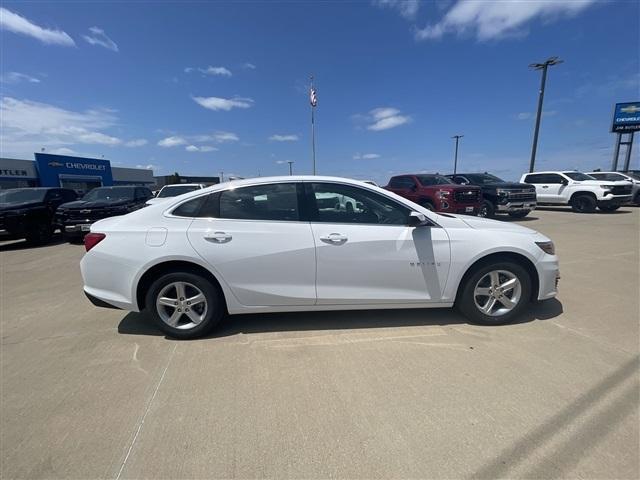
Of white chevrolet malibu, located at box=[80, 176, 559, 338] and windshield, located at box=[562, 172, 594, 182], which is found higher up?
windshield, located at box=[562, 172, 594, 182]

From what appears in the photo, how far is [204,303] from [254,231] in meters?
0.89

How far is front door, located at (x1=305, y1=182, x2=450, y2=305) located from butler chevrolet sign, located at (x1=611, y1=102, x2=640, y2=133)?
139 feet

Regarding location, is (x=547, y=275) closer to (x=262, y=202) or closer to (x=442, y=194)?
(x=262, y=202)

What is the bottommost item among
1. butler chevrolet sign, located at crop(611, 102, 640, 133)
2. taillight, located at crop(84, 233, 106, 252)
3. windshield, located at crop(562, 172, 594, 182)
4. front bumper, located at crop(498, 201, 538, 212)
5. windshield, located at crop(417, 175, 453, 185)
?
front bumper, located at crop(498, 201, 538, 212)

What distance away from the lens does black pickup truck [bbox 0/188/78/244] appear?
9125 mm

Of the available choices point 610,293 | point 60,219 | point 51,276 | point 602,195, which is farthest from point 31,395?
point 602,195

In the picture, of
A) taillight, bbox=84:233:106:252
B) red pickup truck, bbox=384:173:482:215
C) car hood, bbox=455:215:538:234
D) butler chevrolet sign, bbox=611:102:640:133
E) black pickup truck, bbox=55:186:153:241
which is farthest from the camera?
butler chevrolet sign, bbox=611:102:640:133

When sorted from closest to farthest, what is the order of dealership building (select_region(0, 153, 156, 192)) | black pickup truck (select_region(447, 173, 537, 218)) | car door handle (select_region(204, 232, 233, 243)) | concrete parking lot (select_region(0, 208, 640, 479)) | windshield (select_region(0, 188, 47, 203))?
concrete parking lot (select_region(0, 208, 640, 479)) < car door handle (select_region(204, 232, 233, 243)) < windshield (select_region(0, 188, 47, 203)) < black pickup truck (select_region(447, 173, 537, 218)) < dealership building (select_region(0, 153, 156, 192))

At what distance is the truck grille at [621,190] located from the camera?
14320mm

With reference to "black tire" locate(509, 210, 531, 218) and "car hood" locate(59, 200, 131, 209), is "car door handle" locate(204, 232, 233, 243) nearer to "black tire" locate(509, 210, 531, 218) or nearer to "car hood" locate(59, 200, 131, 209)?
"car hood" locate(59, 200, 131, 209)

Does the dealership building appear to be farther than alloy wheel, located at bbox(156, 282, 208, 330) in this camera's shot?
Yes

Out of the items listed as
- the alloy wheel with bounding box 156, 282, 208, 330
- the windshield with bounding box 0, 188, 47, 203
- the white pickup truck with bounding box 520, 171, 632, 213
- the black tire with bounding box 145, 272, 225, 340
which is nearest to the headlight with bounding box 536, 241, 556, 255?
the black tire with bounding box 145, 272, 225, 340

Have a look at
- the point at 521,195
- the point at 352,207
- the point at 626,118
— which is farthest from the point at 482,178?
the point at 626,118

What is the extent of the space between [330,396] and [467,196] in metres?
10.6
